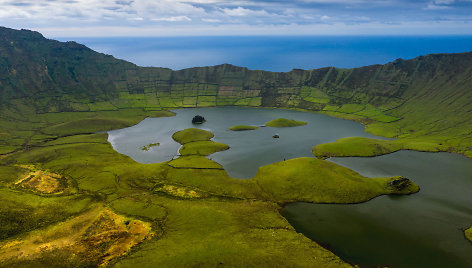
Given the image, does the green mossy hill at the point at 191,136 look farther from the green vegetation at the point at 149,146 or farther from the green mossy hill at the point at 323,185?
the green mossy hill at the point at 323,185

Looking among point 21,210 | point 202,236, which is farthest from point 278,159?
point 21,210

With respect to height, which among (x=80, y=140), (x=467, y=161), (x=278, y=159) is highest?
(x=467, y=161)

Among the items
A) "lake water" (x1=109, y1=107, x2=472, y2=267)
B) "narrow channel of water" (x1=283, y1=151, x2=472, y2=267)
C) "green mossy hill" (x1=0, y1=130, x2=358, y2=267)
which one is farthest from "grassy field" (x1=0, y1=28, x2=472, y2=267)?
"lake water" (x1=109, y1=107, x2=472, y2=267)

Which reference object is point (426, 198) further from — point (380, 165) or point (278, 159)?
point (278, 159)

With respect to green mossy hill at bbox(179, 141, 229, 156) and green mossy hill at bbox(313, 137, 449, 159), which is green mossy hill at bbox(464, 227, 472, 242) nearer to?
green mossy hill at bbox(313, 137, 449, 159)

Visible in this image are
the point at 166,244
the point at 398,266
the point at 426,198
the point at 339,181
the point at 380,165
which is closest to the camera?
the point at 398,266

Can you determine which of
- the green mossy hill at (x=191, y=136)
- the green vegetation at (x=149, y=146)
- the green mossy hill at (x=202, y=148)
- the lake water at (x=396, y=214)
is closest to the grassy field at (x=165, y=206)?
the green mossy hill at (x=202, y=148)
